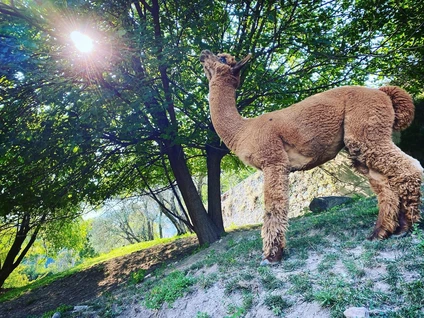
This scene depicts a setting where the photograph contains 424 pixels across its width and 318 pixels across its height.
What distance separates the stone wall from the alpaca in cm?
623

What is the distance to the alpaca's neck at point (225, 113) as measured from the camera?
15.1 feet

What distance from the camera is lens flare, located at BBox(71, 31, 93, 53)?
17.7 feet

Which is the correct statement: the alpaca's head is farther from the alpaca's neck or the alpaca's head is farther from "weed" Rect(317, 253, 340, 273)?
"weed" Rect(317, 253, 340, 273)

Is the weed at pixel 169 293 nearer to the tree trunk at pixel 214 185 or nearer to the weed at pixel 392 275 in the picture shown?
the weed at pixel 392 275

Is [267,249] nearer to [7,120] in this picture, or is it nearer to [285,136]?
[285,136]

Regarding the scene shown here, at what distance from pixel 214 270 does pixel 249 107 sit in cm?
542

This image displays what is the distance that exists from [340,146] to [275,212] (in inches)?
50.8

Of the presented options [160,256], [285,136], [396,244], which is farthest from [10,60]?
[160,256]

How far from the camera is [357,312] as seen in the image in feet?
7.69

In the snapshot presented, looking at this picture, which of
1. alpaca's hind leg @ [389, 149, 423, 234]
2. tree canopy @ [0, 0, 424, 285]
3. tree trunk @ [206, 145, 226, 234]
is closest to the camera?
alpaca's hind leg @ [389, 149, 423, 234]

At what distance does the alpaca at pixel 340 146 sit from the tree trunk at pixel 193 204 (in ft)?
14.5

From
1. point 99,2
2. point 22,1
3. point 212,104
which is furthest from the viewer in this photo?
point 99,2

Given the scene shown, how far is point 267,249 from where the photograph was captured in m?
3.99

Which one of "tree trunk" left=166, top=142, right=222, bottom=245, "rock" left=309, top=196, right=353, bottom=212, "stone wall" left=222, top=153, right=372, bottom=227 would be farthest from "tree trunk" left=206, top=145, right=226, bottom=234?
"stone wall" left=222, top=153, right=372, bottom=227
